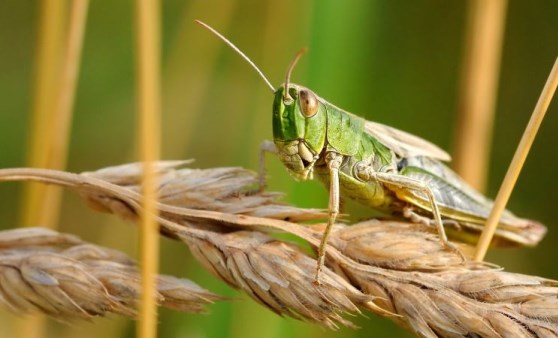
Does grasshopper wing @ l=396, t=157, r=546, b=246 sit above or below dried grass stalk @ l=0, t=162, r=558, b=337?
above

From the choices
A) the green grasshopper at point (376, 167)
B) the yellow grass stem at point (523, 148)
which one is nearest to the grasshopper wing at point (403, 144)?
the green grasshopper at point (376, 167)

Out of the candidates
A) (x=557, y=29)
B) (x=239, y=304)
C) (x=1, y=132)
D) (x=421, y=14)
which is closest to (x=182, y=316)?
(x=239, y=304)

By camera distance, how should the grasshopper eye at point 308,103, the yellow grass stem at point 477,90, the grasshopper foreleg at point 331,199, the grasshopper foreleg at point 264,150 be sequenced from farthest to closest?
the yellow grass stem at point 477,90 → the grasshopper foreleg at point 264,150 → the grasshopper eye at point 308,103 → the grasshopper foreleg at point 331,199

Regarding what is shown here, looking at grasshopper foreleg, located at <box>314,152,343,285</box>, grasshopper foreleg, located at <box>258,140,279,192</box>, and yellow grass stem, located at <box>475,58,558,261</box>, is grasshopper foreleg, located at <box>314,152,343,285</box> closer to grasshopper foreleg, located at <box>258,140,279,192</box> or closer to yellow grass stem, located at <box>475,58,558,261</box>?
grasshopper foreleg, located at <box>258,140,279,192</box>

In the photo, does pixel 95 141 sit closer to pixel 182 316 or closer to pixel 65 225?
pixel 65 225

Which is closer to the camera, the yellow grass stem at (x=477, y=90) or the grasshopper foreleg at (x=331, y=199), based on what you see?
the grasshopper foreleg at (x=331, y=199)

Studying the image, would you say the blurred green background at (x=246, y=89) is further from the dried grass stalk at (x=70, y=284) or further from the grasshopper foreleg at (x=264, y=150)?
the dried grass stalk at (x=70, y=284)

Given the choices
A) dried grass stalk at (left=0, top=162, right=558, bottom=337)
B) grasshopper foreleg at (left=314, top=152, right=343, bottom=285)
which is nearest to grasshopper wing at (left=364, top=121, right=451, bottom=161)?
grasshopper foreleg at (left=314, top=152, right=343, bottom=285)
